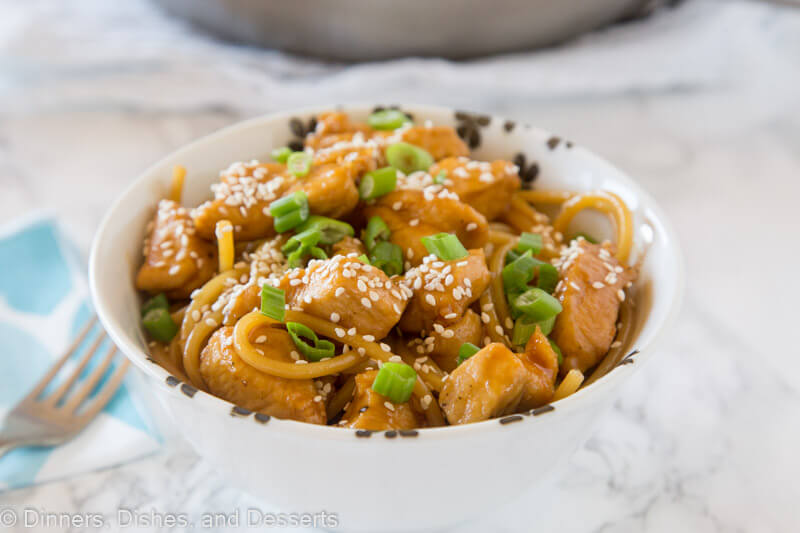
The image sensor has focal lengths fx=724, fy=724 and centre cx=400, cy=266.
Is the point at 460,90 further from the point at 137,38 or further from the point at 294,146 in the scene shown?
the point at 137,38

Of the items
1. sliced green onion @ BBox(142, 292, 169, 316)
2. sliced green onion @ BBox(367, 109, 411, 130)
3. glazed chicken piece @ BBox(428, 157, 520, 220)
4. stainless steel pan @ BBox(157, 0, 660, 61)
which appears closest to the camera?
sliced green onion @ BBox(142, 292, 169, 316)

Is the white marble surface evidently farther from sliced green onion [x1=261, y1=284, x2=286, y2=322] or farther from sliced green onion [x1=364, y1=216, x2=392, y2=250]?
sliced green onion [x1=364, y1=216, x2=392, y2=250]

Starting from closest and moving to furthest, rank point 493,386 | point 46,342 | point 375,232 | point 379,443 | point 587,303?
point 379,443 < point 493,386 < point 587,303 < point 375,232 < point 46,342

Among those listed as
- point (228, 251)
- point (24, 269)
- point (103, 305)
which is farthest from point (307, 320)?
point (24, 269)

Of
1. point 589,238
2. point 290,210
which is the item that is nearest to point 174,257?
point 290,210

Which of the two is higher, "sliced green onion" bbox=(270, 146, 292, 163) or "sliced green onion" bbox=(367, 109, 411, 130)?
"sliced green onion" bbox=(367, 109, 411, 130)

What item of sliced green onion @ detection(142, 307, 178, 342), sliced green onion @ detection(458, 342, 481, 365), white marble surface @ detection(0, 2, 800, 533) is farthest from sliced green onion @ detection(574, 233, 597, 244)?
sliced green onion @ detection(142, 307, 178, 342)

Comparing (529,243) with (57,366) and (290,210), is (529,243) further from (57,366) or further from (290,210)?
(57,366)
